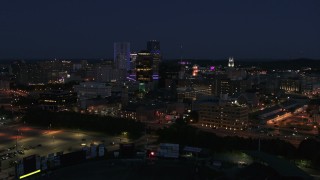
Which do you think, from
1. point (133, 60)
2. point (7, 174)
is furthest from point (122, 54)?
point (7, 174)

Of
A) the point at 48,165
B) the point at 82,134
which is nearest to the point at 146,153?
the point at 48,165

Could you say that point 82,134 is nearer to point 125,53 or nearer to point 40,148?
point 40,148

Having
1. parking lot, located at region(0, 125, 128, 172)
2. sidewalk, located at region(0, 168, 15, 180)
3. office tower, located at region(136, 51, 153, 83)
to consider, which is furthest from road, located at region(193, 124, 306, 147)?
office tower, located at region(136, 51, 153, 83)

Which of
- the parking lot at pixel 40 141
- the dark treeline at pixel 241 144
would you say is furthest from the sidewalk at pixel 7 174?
the dark treeline at pixel 241 144

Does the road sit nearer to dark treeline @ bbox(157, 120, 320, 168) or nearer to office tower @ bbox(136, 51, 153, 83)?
dark treeline @ bbox(157, 120, 320, 168)

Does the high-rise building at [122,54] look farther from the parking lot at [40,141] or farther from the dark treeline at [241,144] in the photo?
the dark treeline at [241,144]
